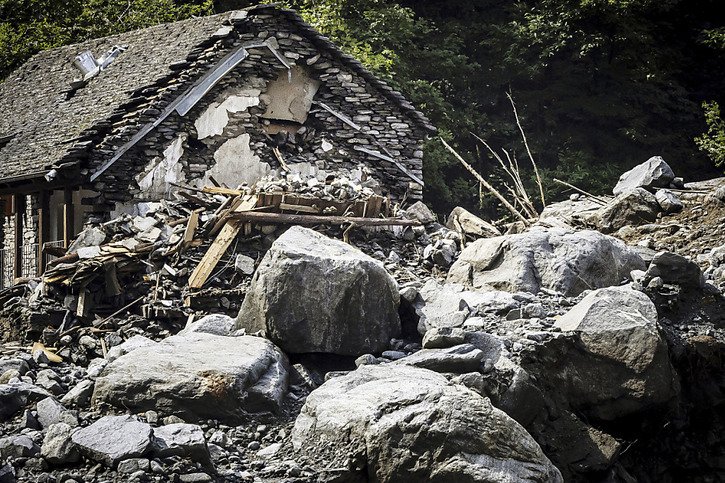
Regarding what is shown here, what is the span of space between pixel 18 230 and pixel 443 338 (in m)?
12.8

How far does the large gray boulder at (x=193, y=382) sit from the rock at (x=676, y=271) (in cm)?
552

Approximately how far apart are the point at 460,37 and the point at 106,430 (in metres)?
22.7

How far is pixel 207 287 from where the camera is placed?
14.9 metres

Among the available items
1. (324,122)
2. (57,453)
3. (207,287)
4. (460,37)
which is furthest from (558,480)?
(460,37)

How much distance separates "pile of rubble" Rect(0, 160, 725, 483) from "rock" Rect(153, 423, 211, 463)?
0.9 inches

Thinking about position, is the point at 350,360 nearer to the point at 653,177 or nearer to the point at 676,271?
the point at 676,271

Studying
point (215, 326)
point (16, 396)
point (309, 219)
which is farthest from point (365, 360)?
point (309, 219)

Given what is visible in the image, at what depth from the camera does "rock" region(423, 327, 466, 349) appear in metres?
10.7

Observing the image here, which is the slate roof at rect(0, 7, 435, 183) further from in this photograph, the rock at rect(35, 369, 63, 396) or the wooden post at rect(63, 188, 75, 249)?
the rock at rect(35, 369, 63, 396)

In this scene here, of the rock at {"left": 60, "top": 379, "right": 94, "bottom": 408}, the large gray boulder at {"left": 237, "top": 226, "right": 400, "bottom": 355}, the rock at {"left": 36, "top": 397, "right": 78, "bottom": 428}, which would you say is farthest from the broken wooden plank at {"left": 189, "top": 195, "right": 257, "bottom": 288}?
the rock at {"left": 36, "top": 397, "right": 78, "bottom": 428}

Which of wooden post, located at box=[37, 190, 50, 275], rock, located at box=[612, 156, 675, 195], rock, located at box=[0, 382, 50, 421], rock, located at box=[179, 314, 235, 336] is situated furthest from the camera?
wooden post, located at box=[37, 190, 50, 275]

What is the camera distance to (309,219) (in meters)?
16.1

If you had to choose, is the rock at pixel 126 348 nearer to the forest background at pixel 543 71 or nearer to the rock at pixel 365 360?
the rock at pixel 365 360

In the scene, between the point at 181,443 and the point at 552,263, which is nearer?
the point at 181,443
